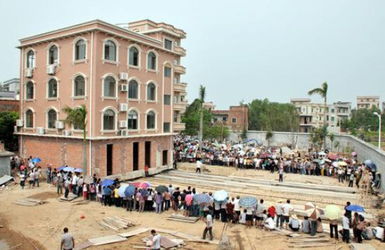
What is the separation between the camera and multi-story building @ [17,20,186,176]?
84.4ft

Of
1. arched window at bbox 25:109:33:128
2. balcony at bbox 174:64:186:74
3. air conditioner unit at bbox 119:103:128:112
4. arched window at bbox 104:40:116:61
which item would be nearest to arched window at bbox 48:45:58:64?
arched window at bbox 104:40:116:61

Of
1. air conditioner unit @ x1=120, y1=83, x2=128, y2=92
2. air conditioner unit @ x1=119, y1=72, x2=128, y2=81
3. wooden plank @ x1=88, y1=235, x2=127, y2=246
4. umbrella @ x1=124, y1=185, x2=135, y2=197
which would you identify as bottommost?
wooden plank @ x1=88, y1=235, x2=127, y2=246

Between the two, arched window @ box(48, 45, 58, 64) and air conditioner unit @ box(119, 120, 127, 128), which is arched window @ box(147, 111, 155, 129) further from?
arched window @ box(48, 45, 58, 64)

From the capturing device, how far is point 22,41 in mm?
30703

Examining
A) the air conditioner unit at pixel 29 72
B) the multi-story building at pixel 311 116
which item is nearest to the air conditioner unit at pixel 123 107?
the air conditioner unit at pixel 29 72

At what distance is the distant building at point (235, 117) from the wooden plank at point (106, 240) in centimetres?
6252

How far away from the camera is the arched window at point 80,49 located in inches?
1028

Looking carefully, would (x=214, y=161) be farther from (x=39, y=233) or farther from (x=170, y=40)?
(x=39, y=233)

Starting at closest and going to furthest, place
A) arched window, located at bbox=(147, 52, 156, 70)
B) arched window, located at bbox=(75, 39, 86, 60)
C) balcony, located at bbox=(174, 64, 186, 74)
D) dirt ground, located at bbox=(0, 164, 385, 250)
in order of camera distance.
A: 1. dirt ground, located at bbox=(0, 164, 385, 250)
2. arched window, located at bbox=(75, 39, 86, 60)
3. arched window, located at bbox=(147, 52, 156, 70)
4. balcony, located at bbox=(174, 64, 186, 74)

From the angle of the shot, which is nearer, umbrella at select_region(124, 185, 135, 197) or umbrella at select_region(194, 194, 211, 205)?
umbrella at select_region(194, 194, 211, 205)

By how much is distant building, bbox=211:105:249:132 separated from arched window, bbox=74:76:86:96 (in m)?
52.7

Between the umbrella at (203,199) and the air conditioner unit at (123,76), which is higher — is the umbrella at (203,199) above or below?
below

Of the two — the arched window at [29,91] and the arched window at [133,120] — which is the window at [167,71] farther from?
the arched window at [29,91]

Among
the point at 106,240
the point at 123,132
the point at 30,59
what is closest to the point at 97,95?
the point at 123,132
